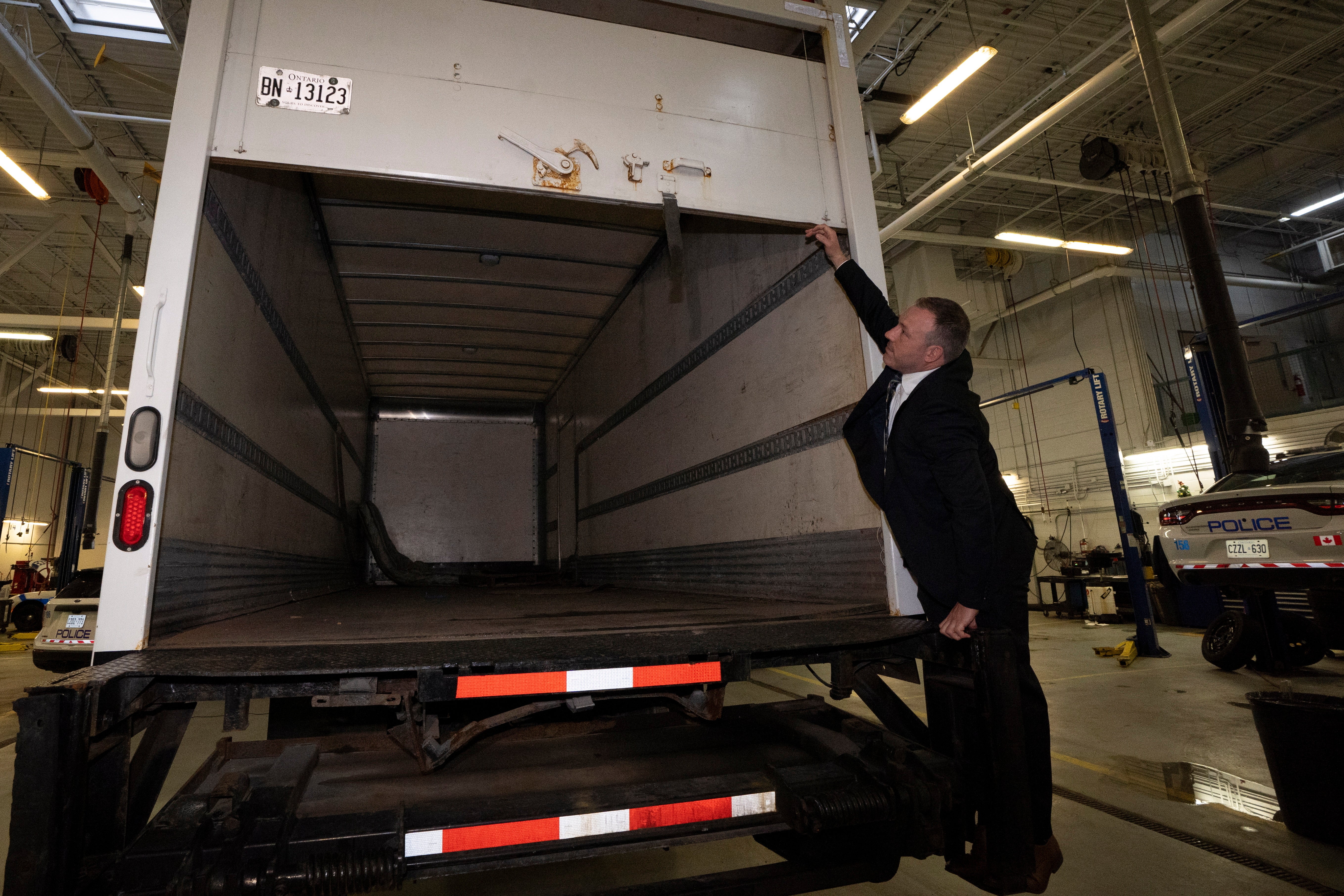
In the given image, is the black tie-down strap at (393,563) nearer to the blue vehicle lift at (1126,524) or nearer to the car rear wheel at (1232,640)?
the blue vehicle lift at (1126,524)

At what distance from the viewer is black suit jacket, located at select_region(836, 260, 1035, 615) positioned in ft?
7.06

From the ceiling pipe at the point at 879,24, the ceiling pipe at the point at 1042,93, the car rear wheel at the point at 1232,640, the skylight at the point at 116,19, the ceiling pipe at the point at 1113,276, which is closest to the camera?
the car rear wheel at the point at 1232,640

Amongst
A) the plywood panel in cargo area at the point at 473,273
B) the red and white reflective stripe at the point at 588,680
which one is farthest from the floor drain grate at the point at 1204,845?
the plywood panel in cargo area at the point at 473,273

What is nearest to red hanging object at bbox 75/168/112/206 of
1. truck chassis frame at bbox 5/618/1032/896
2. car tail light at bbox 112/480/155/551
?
car tail light at bbox 112/480/155/551

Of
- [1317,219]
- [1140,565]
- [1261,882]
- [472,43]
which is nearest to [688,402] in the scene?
[472,43]

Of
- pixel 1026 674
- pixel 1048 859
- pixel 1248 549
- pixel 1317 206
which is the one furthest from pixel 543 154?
pixel 1317 206

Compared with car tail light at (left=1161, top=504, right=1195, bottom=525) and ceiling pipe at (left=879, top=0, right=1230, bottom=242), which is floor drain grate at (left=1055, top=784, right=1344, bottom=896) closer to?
car tail light at (left=1161, top=504, right=1195, bottom=525)

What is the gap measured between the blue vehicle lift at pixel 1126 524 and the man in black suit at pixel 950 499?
5.46 meters

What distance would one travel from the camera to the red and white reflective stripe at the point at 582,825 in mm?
1614

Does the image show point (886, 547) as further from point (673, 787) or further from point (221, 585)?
point (221, 585)

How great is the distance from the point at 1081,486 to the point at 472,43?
17.3m

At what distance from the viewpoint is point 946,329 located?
96.8 inches

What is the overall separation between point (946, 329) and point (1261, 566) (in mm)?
4803

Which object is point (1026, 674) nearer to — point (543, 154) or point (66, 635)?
point (543, 154)
